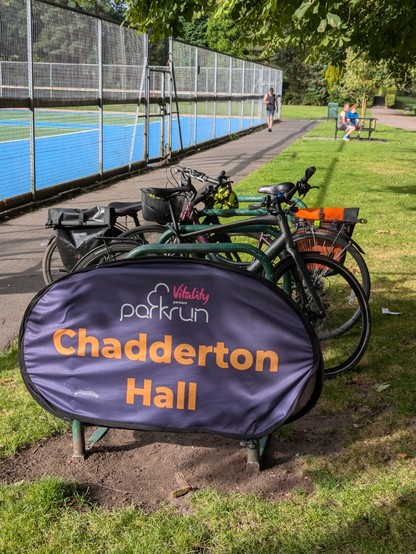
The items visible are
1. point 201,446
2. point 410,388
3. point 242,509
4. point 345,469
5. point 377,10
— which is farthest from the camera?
point 377,10

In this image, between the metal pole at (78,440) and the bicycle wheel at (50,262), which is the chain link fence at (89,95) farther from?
the metal pole at (78,440)

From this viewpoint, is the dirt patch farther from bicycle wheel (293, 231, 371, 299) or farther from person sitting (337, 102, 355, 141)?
person sitting (337, 102, 355, 141)

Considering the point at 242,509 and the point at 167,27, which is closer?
the point at 242,509

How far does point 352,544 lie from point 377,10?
27.4 feet

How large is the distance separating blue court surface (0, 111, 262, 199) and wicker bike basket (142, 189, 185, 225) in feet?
20.7

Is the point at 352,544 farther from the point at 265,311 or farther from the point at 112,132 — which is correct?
the point at 112,132

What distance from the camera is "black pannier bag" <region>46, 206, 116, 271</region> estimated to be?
16.5 ft

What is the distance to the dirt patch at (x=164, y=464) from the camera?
320 centimetres

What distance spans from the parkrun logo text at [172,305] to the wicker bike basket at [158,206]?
1.80m

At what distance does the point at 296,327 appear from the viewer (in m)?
3.02

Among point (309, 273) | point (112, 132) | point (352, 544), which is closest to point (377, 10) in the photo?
point (309, 273)

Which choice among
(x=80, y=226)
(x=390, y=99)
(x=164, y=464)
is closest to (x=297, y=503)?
(x=164, y=464)

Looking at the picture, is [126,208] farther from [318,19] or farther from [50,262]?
[318,19]

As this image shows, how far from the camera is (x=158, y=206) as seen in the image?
4.84 metres
